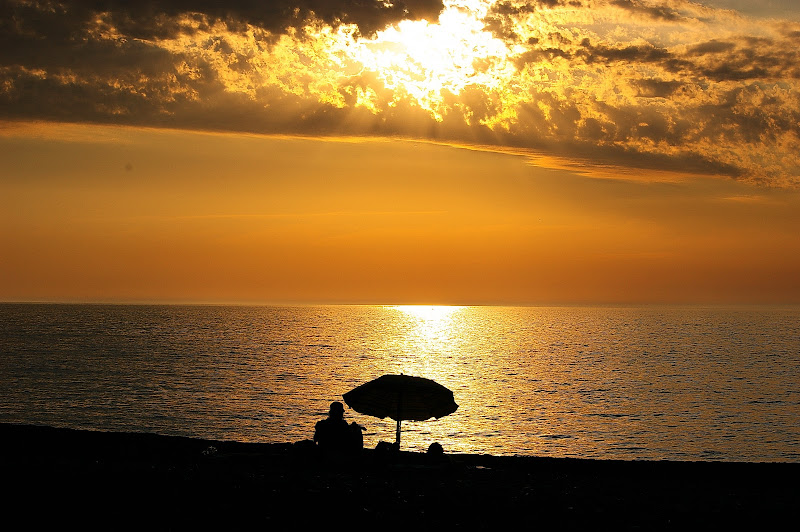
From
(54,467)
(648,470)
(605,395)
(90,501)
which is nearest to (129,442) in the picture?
(54,467)

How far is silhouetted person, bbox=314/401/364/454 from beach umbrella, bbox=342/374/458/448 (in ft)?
2.14

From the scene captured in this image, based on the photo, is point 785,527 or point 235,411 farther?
point 235,411

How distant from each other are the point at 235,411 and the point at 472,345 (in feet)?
365

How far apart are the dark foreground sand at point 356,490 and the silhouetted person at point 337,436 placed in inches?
16.2

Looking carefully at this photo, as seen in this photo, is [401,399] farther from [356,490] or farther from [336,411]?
[356,490]

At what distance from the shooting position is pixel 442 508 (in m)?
16.2

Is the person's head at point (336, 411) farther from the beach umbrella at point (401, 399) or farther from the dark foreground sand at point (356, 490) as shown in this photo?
the dark foreground sand at point (356, 490)

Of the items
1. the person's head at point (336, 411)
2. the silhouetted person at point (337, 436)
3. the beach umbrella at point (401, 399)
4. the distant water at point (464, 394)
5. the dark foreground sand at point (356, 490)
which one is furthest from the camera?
the distant water at point (464, 394)

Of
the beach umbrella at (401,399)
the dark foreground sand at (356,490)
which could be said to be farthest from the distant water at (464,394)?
the beach umbrella at (401,399)

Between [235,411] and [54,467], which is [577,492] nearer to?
[54,467]

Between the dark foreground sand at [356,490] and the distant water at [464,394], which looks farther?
the distant water at [464,394]

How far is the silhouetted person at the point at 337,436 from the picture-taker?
20.9 m

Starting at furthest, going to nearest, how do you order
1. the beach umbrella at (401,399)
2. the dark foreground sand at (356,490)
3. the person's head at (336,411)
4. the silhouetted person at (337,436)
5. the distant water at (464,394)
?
the distant water at (464,394), the beach umbrella at (401,399), the person's head at (336,411), the silhouetted person at (337,436), the dark foreground sand at (356,490)

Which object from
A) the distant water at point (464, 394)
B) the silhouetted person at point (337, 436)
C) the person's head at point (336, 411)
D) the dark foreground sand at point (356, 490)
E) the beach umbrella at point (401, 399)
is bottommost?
the dark foreground sand at point (356, 490)
